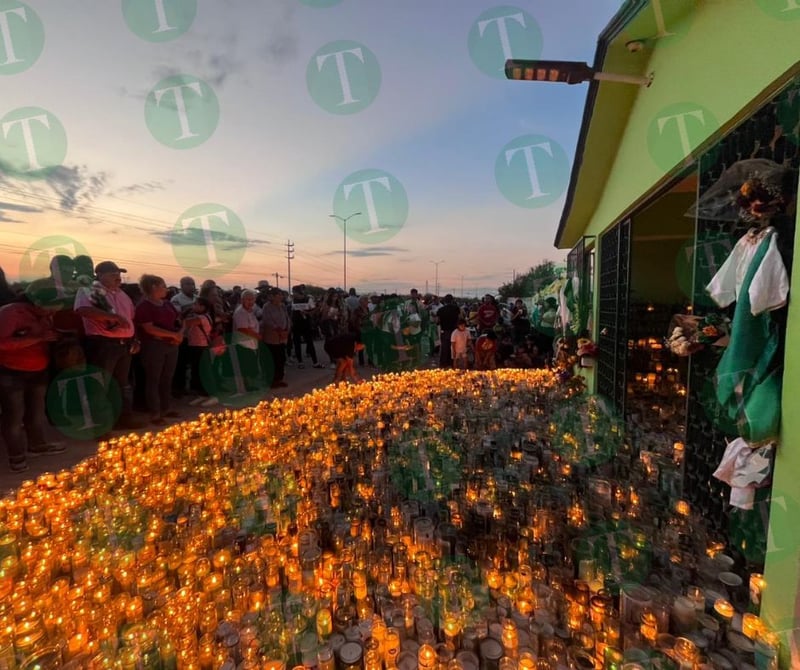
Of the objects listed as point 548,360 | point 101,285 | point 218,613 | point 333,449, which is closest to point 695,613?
point 218,613

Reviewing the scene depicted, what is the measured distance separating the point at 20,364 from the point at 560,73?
603 centimetres

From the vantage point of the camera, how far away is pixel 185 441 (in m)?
4.21

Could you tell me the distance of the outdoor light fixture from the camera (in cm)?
369

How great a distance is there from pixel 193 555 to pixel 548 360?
9568mm

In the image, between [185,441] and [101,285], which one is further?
[101,285]

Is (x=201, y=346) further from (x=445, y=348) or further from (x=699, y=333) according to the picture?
(x=699, y=333)

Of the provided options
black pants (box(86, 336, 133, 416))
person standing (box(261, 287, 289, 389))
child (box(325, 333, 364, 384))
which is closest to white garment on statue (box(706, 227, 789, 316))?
black pants (box(86, 336, 133, 416))

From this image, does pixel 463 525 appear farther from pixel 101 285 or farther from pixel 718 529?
pixel 101 285

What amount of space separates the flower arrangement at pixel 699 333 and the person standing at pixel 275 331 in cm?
663

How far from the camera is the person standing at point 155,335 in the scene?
5637 millimetres

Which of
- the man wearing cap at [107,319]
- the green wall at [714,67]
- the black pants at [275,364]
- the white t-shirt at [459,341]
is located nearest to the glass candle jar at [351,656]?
the green wall at [714,67]

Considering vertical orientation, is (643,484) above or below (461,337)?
below

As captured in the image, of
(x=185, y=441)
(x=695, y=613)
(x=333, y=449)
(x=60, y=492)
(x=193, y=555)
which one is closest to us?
(x=695, y=613)

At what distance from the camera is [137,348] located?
5.43m
